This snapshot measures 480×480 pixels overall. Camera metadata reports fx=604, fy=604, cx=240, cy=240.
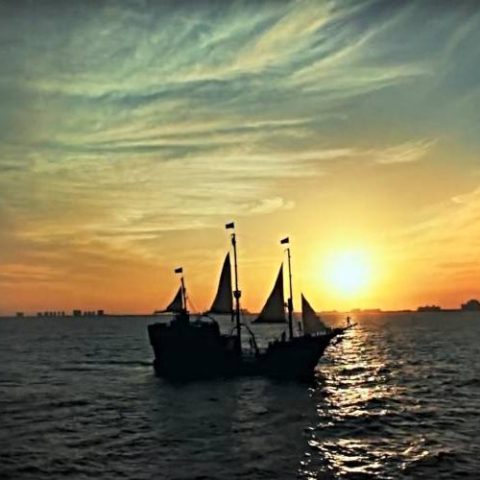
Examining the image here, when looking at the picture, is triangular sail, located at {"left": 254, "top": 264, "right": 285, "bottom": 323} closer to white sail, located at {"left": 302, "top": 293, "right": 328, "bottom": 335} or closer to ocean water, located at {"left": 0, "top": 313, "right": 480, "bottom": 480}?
white sail, located at {"left": 302, "top": 293, "right": 328, "bottom": 335}

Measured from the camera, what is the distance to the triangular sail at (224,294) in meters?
68.5

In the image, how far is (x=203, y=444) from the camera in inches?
1368

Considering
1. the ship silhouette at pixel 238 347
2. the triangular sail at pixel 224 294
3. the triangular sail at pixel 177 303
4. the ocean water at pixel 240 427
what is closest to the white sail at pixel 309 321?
the ship silhouette at pixel 238 347

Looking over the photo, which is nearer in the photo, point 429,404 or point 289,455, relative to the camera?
point 289,455

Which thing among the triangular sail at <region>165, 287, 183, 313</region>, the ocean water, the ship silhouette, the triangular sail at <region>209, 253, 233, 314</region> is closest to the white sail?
the ship silhouette

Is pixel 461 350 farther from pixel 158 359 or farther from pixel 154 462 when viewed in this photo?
pixel 154 462

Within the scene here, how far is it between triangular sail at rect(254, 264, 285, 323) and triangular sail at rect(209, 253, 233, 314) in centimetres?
438

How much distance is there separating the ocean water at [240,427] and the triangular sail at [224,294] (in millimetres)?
8882

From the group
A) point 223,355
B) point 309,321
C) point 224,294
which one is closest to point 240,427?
point 223,355

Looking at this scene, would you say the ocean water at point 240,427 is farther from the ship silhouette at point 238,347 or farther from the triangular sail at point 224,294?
the triangular sail at point 224,294

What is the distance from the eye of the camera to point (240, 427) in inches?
1575

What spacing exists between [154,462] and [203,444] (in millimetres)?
4470

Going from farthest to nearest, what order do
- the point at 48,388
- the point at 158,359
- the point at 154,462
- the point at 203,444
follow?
the point at 158,359 < the point at 48,388 < the point at 203,444 < the point at 154,462

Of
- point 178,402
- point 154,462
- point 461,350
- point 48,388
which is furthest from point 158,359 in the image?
point 461,350
